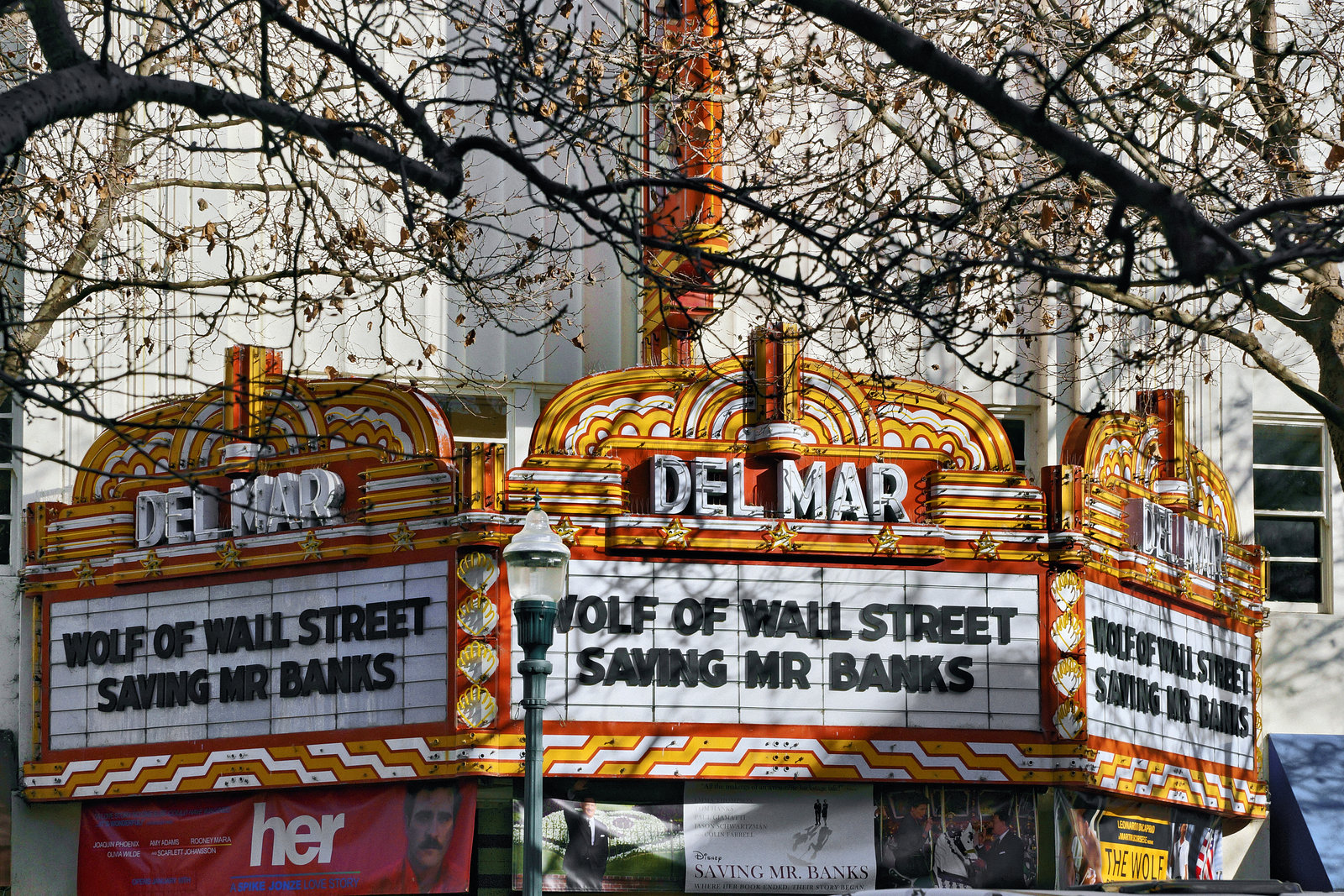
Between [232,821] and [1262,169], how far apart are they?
1058cm

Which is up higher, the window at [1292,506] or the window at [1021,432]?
the window at [1021,432]

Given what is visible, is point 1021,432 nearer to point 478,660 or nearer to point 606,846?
point 606,846

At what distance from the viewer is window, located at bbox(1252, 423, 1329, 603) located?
1950cm

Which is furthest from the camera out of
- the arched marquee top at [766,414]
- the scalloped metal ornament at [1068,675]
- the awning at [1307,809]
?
the awning at [1307,809]

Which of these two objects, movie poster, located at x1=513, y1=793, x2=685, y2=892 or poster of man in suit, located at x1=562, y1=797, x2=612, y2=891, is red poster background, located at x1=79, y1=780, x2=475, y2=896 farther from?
poster of man in suit, located at x1=562, y1=797, x2=612, y2=891

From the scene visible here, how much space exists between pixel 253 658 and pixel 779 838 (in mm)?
4909

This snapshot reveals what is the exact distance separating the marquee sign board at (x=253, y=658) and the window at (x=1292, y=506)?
10.1 meters

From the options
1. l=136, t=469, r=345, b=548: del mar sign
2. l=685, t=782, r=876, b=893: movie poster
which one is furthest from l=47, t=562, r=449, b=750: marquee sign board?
l=685, t=782, r=876, b=893: movie poster

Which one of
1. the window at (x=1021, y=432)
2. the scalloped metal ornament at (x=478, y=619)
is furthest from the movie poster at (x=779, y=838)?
the window at (x=1021, y=432)

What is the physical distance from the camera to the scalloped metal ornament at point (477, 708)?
14.2 meters

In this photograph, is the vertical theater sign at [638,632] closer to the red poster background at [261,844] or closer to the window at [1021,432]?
the red poster background at [261,844]

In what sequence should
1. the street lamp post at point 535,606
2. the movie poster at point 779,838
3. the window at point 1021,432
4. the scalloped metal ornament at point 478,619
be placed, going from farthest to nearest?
the window at point 1021,432 < the movie poster at point 779,838 < the scalloped metal ornament at point 478,619 < the street lamp post at point 535,606

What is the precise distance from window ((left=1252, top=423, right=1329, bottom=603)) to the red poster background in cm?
1019

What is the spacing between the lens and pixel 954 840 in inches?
589
